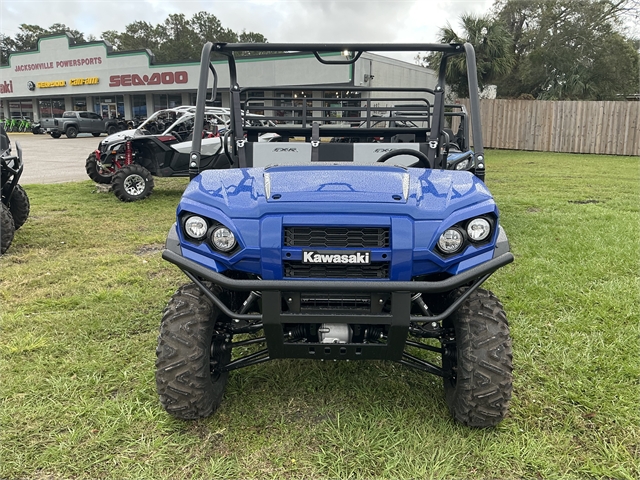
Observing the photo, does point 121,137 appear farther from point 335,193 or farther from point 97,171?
point 335,193

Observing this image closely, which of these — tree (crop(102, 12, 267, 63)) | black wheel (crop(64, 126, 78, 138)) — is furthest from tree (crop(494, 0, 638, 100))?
tree (crop(102, 12, 267, 63))

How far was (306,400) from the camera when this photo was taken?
8.63ft

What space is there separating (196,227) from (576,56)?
96.0ft

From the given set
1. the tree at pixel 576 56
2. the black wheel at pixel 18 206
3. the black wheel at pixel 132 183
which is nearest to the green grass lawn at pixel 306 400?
the black wheel at pixel 18 206

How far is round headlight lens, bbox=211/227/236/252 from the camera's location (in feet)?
6.94

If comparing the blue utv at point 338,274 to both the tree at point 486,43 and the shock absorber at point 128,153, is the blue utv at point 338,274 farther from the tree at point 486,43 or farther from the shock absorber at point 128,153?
the tree at point 486,43

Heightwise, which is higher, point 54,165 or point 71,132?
point 71,132

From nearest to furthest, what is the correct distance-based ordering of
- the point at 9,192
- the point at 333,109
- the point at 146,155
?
1. the point at 333,109
2. the point at 9,192
3. the point at 146,155

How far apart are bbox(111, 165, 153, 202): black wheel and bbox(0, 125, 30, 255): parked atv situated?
2435 mm

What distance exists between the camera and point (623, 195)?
8836 millimetres

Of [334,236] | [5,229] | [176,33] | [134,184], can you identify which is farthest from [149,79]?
[176,33]

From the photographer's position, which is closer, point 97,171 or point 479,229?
point 479,229

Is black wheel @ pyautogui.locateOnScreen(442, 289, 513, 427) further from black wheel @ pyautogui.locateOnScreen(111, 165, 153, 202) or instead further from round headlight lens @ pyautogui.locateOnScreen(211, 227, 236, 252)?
A: black wheel @ pyautogui.locateOnScreen(111, 165, 153, 202)

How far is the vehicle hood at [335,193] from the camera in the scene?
207 centimetres
